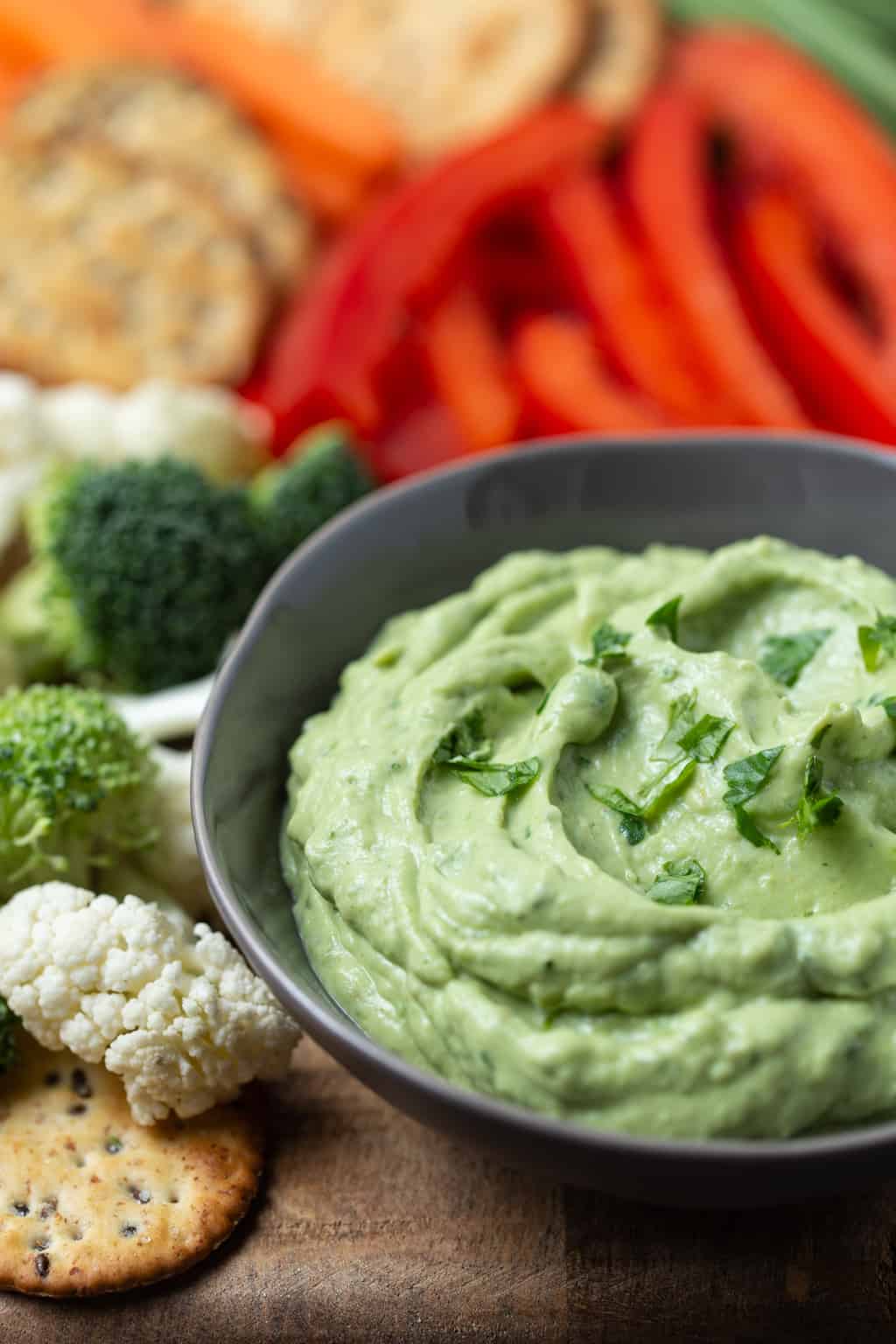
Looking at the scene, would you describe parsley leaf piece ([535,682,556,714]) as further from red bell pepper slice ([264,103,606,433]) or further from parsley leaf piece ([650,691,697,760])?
red bell pepper slice ([264,103,606,433])

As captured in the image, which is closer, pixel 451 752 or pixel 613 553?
pixel 451 752

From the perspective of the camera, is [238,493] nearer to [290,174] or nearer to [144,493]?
[144,493]

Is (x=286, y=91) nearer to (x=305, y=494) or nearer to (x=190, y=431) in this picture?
(x=190, y=431)

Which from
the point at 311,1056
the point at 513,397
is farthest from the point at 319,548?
the point at 513,397

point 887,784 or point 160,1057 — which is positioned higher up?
point 887,784

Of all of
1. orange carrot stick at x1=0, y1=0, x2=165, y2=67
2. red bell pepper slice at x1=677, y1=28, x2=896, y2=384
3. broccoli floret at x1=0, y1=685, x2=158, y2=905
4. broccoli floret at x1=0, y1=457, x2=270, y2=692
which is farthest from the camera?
orange carrot stick at x1=0, y1=0, x2=165, y2=67

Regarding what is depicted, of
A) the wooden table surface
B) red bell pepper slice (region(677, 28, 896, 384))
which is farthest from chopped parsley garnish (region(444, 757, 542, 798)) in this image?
red bell pepper slice (region(677, 28, 896, 384))

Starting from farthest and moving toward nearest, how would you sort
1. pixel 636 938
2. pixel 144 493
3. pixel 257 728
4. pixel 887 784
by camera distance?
pixel 144 493, pixel 257 728, pixel 887 784, pixel 636 938
